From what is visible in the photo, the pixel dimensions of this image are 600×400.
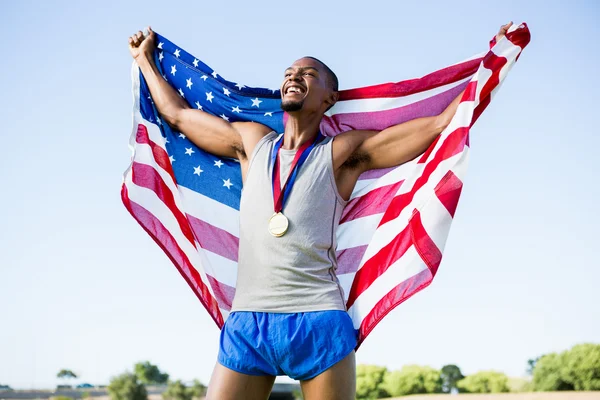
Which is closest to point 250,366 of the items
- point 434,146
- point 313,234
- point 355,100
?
point 313,234

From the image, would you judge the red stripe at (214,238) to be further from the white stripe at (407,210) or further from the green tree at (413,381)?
the green tree at (413,381)

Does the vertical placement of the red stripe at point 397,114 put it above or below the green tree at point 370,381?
below

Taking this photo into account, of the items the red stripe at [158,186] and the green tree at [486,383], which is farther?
the green tree at [486,383]

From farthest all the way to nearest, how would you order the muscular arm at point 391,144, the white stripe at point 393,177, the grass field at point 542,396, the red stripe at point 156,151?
the grass field at point 542,396 → the red stripe at point 156,151 → the white stripe at point 393,177 → the muscular arm at point 391,144

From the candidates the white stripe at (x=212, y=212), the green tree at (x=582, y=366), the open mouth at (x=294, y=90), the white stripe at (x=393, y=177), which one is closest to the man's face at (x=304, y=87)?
the open mouth at (x=294, y=90)

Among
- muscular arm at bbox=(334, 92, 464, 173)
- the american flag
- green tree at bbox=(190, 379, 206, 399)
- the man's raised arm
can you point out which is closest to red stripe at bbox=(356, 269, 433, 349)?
the american flag

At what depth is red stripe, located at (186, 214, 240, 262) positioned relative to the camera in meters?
5.15

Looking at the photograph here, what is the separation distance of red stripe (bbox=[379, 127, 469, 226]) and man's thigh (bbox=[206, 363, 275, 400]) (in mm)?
1518

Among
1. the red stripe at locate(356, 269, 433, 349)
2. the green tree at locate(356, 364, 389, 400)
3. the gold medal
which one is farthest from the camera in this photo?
the green tree at locate(356, 364, 389, 400)

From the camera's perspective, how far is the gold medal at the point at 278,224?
4176 mm

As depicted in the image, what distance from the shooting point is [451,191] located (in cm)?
448

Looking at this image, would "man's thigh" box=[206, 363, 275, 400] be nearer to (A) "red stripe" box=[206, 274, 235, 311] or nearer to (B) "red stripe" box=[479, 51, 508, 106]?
(A) "red stripe" box=[206, 274, 235, 311]

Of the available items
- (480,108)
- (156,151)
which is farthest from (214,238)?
(480,108)

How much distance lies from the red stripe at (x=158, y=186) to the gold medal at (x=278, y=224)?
3.66ft
